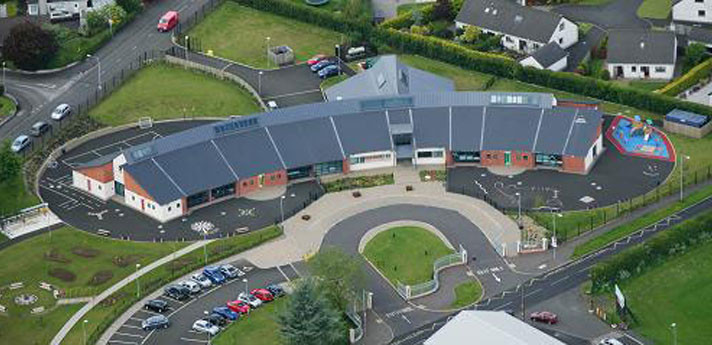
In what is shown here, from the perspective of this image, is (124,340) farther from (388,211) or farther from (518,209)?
(518,209)

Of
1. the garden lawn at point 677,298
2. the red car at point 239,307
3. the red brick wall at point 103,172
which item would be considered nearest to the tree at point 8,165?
the red brick wall at point 103,172

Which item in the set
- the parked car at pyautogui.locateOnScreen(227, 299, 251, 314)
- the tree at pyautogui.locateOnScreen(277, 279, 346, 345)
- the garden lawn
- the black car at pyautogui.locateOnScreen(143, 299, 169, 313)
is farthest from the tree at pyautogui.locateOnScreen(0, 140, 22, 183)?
the garden lawn

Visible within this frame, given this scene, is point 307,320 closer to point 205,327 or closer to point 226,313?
point 205,327

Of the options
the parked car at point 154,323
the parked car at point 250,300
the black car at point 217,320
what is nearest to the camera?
the parked car at point 154,323

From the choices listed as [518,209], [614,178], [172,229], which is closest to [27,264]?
[172,229]

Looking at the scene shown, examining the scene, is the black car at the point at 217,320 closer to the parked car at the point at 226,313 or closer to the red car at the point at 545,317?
the parked car at the point at 226,313

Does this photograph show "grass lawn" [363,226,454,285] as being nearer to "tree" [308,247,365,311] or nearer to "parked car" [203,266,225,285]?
"tree" [308,247,365,311]
